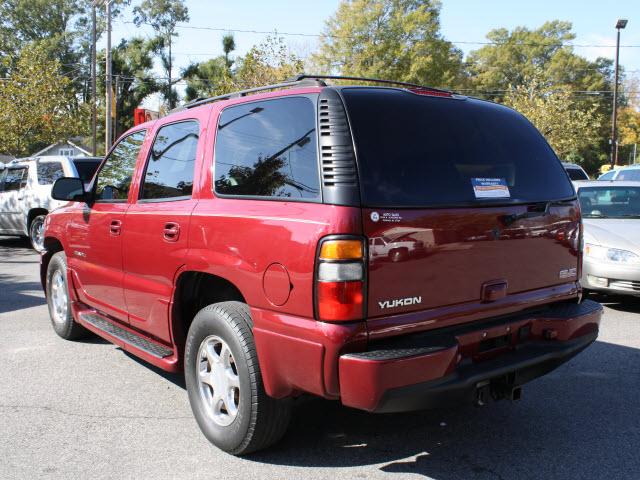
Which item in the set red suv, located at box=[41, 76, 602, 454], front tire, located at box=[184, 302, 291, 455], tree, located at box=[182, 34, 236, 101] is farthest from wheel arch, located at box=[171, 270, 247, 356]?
tree, located at box=[182, 34, 236, 101]

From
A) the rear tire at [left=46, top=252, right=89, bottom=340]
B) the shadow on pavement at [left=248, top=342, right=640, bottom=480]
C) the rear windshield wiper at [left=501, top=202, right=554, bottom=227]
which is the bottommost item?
the shadow on pavement at [left=248, top=342, right=640, bottom=480]

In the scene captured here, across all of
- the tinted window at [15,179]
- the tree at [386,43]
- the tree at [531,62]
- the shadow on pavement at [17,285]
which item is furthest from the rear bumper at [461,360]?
the tree at [531,62]

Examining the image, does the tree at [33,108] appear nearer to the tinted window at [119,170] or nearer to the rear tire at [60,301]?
the rear tire at [60,301]

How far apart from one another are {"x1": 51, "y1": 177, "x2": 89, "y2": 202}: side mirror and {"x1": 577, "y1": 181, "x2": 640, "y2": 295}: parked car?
17.4 feet

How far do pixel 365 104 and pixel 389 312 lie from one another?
104 cm

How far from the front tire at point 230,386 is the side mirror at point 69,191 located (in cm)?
198

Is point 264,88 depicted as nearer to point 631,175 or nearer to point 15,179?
point 15,179

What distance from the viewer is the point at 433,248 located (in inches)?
116

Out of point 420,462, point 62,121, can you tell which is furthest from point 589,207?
point 62,121

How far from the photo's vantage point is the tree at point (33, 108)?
76.1 ft

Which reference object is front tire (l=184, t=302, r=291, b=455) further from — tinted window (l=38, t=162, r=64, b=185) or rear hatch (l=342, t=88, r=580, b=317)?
tinted window (l=38, t=162, r=64, b=185)

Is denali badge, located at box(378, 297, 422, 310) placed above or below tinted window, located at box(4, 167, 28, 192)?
below

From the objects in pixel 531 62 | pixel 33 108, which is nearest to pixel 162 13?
pixel 33 108

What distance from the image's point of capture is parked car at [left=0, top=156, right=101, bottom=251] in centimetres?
1173
